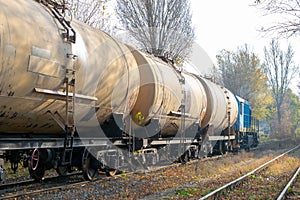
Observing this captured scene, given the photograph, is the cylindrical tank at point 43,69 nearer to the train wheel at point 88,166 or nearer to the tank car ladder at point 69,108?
the tank car ladder at point 69,108

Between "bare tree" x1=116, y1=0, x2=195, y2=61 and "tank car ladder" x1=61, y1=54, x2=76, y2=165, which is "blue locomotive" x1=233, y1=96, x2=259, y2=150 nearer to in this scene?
"bare tree" x1=116, y1=0, x2=195, y2=61

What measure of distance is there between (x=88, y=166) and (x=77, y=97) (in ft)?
9.27

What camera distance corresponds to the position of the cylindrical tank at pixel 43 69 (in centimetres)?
648

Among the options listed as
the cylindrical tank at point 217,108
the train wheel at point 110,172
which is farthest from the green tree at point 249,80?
the train wheel at point 110,172

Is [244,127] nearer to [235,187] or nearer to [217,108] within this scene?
[217,108]

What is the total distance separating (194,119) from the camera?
1562cm

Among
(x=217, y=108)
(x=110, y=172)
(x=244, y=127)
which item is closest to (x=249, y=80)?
(x=244, y=127)

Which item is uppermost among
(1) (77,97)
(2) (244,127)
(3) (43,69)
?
(3) (43,69)

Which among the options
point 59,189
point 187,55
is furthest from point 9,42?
point 187,55

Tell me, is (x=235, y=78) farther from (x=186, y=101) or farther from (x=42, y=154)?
(x=42, y=154)

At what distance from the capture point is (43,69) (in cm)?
707

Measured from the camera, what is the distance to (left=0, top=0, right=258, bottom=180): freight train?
6.75 m

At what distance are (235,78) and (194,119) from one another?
34832 millimetres

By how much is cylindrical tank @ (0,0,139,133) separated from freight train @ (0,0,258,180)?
2 centimetres
